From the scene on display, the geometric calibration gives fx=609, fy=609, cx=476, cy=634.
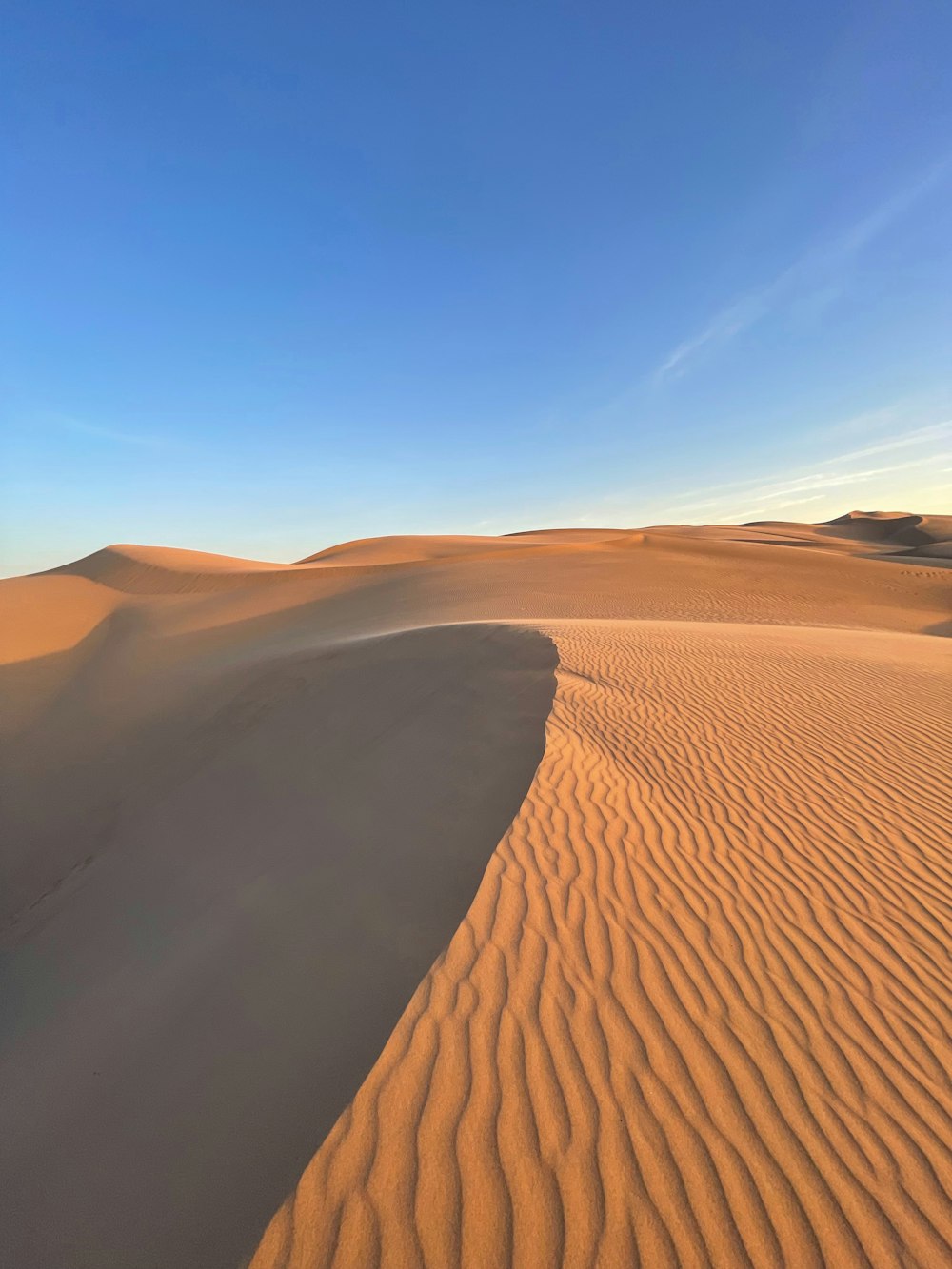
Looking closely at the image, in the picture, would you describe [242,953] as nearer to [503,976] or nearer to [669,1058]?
[503,976]

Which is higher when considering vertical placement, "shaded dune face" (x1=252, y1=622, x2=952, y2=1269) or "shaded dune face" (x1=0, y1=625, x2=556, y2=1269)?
"shaded dune face" (x1=252, y1=622, x2=952, y2=1269)

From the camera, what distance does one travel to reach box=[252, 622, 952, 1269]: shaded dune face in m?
2.11

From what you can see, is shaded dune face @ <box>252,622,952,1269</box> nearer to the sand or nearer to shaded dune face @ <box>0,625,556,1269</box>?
the sand

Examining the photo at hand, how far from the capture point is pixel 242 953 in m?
4.62

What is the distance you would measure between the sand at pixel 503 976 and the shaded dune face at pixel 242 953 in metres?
0.03

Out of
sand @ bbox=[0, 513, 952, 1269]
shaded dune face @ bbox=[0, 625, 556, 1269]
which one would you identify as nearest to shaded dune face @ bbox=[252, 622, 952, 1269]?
sand @ bbox=[0, 513, 952, 1269]

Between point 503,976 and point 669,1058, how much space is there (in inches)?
34.0

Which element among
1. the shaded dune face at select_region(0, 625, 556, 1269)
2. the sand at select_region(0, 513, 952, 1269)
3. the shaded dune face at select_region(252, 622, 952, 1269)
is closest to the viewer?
the shaded dune face at select_region(252, 622, 952, 1269)

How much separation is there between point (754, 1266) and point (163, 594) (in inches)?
1290

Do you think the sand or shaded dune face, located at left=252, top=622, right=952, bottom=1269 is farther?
the sand

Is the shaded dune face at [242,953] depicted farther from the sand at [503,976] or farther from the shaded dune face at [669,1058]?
the shaded dune face at [669,1058]

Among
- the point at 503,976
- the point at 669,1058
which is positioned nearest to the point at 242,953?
the point at 503,976

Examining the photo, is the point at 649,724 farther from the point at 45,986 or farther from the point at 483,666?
the point at 45,986

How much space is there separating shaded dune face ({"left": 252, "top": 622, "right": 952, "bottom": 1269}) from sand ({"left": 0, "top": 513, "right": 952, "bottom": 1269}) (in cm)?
1
